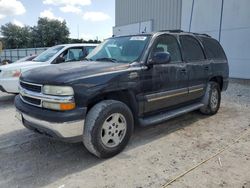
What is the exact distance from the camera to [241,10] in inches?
486

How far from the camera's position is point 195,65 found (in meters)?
5.30

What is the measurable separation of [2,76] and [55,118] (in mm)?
4750

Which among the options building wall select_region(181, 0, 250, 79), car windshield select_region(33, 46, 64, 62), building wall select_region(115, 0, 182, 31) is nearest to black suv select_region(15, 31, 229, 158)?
car windshield select_region(33, 46, 64, 62)

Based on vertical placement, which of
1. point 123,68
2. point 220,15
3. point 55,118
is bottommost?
point 55,118

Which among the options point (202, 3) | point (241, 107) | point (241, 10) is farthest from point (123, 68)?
point (202, 3)

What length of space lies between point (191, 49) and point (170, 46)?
0.71 meters

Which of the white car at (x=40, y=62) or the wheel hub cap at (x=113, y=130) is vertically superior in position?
the white car at (x=40, y=62)

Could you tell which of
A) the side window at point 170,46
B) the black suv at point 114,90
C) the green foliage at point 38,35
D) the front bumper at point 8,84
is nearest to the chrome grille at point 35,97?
the black suv at point 114,90

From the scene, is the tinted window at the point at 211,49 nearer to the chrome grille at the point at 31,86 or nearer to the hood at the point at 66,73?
the hood at the point at 66,73

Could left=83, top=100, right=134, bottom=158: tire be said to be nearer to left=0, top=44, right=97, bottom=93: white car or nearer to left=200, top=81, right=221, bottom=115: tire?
left=200, top=81, right=221, bottom=115: tire

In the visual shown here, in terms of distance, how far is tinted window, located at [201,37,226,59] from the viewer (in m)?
5.93

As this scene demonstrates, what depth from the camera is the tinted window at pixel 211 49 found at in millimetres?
5927

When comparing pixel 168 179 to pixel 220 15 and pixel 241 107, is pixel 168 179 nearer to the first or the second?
pixel 241 107

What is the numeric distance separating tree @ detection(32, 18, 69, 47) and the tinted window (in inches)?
2013
